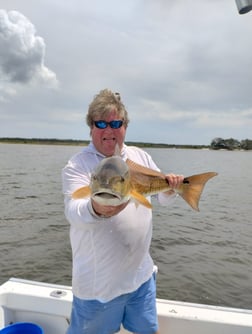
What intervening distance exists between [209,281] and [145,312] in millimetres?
6642

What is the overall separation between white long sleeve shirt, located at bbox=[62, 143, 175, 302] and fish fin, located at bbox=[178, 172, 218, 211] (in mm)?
394

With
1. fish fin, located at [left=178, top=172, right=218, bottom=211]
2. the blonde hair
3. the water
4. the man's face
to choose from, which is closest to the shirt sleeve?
the man's face

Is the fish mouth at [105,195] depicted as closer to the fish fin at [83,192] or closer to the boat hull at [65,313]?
the fish fin at [83,192]

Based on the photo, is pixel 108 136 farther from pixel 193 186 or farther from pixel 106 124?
pixel 193 186

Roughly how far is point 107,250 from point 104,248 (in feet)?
0.10

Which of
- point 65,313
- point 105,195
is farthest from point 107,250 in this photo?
point 65,313

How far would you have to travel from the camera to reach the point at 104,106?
296 cm

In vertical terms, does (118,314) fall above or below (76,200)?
below

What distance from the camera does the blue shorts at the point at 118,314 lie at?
3000 mm

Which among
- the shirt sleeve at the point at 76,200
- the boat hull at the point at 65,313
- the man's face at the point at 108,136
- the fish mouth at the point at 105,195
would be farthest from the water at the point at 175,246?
the fish mouth at the point at 105,195

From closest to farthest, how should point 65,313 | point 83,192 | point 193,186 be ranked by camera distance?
point 83,192 < point 193,186 < point 65,313

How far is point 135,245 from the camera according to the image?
119 inches

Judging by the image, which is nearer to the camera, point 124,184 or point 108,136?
point 124,184

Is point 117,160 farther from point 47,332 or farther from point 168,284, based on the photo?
point 168,284
